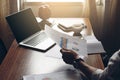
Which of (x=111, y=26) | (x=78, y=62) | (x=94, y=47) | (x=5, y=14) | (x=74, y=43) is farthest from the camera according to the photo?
(x=111, y=26)

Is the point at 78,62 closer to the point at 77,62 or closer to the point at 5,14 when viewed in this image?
the point at 77,62

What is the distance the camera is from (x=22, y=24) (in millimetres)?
1934

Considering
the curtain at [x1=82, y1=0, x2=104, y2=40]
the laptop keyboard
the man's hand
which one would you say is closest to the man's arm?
the man's hand

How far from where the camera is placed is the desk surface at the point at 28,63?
1.50 meters

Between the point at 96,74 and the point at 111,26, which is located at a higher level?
the point at 96,74

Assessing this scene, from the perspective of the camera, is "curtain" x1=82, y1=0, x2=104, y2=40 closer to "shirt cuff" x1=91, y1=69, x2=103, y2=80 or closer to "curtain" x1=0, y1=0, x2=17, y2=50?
"curtain" x1=0, y1=0, x2=17, y2=50

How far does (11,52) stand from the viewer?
1763 millimetres

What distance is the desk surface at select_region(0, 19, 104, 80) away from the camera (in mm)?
1499

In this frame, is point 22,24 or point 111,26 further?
point 111,26

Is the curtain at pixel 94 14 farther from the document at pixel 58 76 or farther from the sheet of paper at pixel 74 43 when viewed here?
the document at pixel 58 76

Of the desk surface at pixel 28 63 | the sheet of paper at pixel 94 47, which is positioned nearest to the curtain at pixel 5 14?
the desk surface at pixel 28 63

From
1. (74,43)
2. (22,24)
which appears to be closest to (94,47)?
(74,43)

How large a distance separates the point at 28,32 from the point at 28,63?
1.35ft

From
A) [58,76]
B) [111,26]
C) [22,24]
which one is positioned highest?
[22,24]
